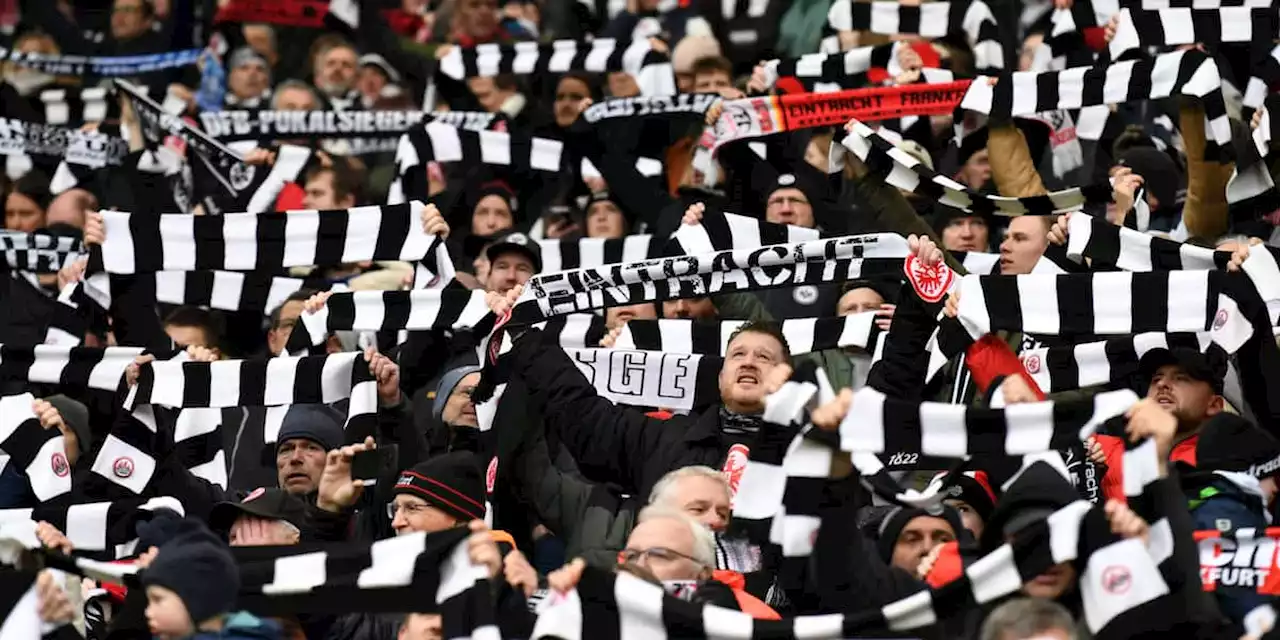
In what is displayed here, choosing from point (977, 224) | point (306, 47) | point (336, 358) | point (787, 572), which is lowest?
point (787, 572)

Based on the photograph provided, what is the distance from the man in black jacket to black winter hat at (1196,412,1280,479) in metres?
1.54

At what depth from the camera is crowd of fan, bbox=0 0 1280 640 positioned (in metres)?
6.82

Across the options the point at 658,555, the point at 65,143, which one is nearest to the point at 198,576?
the point at 658,555

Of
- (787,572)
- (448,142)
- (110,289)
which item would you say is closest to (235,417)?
(110,289)

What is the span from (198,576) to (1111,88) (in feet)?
16.9

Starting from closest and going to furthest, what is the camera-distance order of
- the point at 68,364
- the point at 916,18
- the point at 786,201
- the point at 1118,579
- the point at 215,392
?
the point at 1118,579 → the point at 215,392 → the point at 68,364 → the point at 786,201 → the point at 916,18

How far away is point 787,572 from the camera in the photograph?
23.1 feet

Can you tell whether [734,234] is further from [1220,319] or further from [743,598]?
[743,598]

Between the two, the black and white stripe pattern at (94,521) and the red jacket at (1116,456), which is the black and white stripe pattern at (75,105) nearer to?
the black and white stripe pattern at (94,521)

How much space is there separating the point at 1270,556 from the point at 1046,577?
3.17ft

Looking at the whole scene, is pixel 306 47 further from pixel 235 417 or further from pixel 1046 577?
pixel 1046 577

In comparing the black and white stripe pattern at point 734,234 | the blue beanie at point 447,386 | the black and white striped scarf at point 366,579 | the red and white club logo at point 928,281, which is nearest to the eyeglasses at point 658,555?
the black and white striped scarf at point 366,579

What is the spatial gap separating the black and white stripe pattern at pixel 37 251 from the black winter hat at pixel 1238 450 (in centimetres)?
570

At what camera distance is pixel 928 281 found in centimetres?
812
